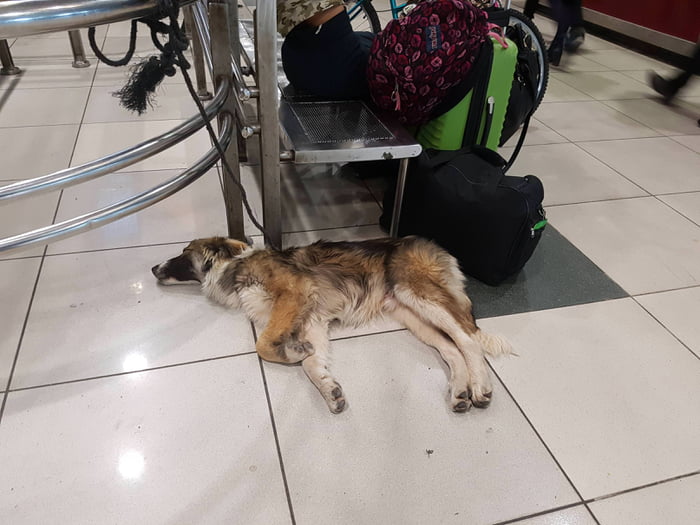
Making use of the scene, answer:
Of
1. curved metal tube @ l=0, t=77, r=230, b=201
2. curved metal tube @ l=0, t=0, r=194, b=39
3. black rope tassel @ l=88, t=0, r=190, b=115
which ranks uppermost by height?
curved metal tube @ l=0, t=0, r=194, b=39

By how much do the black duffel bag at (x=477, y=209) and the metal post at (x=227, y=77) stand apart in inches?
25.1

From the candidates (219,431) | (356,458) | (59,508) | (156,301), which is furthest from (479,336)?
(59,508)

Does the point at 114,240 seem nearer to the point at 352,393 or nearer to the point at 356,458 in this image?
the point at 352,393

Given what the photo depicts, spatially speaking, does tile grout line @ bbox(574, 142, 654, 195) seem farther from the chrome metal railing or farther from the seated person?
the chrome metal railing

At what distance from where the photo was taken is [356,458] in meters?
1.27

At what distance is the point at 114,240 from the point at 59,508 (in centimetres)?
108

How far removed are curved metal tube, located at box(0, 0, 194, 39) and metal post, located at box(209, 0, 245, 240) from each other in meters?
0.59

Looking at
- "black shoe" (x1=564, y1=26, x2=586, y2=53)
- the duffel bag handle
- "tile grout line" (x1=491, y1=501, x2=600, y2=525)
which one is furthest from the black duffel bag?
"black shoe" (x1=564, y1=26, x2=586, y2=53)

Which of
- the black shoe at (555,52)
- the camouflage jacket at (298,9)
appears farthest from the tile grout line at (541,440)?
the black shoe at (555,52)

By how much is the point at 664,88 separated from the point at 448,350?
3172 millimetres

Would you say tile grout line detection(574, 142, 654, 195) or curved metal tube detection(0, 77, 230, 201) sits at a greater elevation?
curved metal tube detection(0, 77, 230, 201)

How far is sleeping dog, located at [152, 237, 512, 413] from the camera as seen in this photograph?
1508 millimetres

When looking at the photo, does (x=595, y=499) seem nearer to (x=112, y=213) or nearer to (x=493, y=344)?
(x=493, y=344)

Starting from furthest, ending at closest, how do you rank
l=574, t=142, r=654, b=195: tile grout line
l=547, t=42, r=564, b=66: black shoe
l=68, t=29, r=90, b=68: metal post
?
1. l=547, t=42, r=564, b=66: black shoe
2. l=68, t=29, r=90, b=68: metal post
3. l=574, t=142, r=654, b=195: tile grout line
